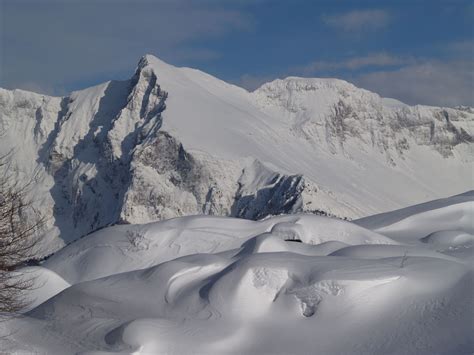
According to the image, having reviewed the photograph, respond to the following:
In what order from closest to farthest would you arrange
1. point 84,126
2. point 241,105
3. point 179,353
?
point 179,353, point 241,105, point 84,126

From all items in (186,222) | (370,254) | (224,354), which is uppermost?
(186,222)

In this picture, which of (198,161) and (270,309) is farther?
(198,161)

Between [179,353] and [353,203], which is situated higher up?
[353,203]

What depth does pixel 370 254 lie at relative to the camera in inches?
828

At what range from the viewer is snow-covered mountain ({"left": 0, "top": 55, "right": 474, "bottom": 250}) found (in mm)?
141375

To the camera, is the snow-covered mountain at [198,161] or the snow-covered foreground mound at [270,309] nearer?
the snow-covered foreground mound at [270,309]

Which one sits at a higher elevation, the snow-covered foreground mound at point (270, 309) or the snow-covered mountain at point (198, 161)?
the snow-covered mountain at point (198, 161)

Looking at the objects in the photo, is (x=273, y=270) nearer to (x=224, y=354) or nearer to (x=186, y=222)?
(x=224, y=354)

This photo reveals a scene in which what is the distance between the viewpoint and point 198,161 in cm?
14412

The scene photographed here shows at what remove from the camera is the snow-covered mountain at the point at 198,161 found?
14138 centimetres

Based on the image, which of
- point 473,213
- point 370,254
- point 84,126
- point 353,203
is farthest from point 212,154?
point 370,254

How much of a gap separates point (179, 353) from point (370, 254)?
7.08 meters

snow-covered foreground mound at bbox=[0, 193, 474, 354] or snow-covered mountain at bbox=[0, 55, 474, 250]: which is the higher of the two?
snow-covered mountain at bbox=[0, 55, 474, 250]

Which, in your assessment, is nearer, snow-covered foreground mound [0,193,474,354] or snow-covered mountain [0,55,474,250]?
snow-covered foreground mound [0,193,474,354]
